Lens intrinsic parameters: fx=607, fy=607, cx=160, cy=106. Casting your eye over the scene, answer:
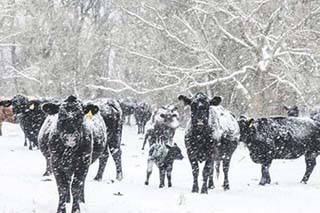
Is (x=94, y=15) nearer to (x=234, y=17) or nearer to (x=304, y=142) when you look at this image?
(x=234, y=17)

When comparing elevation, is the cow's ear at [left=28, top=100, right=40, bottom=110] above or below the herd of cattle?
above

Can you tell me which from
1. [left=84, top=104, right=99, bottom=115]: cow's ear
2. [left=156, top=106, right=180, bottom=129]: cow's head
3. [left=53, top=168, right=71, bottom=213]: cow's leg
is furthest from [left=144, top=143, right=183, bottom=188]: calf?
[left=156, top=106, right=180, bottom=129]: cow's head

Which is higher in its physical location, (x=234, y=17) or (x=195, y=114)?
(x=234, y=17)

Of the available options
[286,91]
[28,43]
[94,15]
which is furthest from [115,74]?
[286,91]

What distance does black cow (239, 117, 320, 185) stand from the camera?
1438 cm

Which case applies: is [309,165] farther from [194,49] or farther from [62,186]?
[194,49]

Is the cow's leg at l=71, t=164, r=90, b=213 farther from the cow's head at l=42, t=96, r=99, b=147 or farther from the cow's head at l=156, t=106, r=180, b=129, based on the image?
the cow's head at l=156, t=106, r=180, b=129

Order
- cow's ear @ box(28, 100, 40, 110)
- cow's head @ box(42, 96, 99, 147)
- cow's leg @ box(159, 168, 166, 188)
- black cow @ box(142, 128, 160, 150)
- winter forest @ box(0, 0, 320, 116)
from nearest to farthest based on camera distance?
1. cow's head @ box(42, 96, 99, 147)
2. cow's leg @ box(159, 168, 166, 188)
3. cow's ear @ box(28, 100, 40, 110)
4. black cow @ box(142, 128, 160, 150)
5. winter forest @ box(0, 0, 320, 116)

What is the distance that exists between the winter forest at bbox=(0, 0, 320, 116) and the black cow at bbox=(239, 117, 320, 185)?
9.62 meters

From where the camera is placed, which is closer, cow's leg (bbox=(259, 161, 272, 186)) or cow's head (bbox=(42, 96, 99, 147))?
cow's head (bbox=(42, 96, 99, 147))

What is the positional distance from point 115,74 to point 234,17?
24.6 m

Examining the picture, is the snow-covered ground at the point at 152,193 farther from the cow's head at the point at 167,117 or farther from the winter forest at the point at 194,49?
the winter forest at the point at 194,49

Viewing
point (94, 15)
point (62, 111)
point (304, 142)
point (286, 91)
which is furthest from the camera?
point (94, 15)

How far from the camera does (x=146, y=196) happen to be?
35.8 ft
